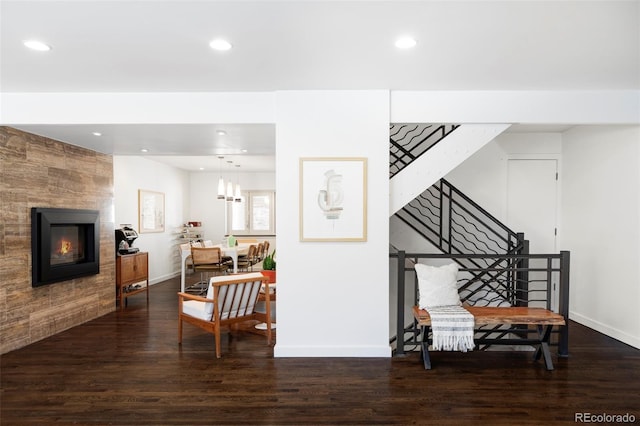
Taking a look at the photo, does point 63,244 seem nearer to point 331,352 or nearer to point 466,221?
point 331,352

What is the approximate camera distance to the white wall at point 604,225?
4008 mm

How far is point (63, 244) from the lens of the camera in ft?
14.9

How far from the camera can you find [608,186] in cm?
435

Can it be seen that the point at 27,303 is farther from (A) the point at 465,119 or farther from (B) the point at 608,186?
(B) the point at 608,186

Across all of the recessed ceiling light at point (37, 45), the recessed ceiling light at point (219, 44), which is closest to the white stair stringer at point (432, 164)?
the recessed ceiling light at point (219, 44)

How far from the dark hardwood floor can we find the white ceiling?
7.51 ft

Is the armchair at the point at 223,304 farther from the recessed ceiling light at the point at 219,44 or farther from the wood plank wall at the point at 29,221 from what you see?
the recessed ceiling light at the point at 219,44

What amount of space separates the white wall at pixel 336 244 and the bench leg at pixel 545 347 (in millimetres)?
1405

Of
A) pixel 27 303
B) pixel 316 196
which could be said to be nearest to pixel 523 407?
pixel 316 196

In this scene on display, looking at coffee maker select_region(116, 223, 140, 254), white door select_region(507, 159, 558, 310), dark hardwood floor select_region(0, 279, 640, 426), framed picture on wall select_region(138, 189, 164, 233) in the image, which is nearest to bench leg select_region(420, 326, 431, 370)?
dark hardwood floor select_region(0, 279, 640, 426)

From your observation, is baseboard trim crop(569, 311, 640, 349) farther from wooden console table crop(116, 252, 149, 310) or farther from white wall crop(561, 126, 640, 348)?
wooden console table crop(116, 252, 149, 310)

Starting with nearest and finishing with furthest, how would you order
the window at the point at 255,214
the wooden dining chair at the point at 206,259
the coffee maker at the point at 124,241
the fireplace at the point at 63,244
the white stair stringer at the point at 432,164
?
the white stair stringer at the point at 432,164, the fireplace at the point at 63,244, the coffee maker at the point at 124,241, the wooden dining chair at the point at 206,259, the window at the point at 255,214

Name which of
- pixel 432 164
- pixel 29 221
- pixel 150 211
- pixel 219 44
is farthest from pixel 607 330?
pixel 150 211

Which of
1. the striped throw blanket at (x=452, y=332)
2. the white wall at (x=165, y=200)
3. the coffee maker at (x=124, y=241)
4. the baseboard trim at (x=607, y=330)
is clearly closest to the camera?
the striped throw blanket at (x=452, y=332)
